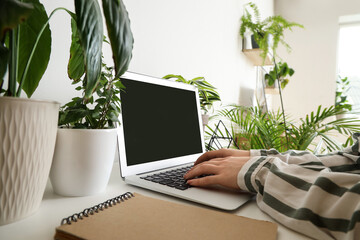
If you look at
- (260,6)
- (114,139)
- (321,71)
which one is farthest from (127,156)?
(321,71)

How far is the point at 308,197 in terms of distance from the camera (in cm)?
41

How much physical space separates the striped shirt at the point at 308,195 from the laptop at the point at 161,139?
0.17 ft

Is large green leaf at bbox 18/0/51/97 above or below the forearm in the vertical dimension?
above

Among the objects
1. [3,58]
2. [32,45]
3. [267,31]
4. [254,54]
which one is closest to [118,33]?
[3,58]

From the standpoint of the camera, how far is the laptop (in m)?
0.53

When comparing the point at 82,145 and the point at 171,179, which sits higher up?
the point at 82,145

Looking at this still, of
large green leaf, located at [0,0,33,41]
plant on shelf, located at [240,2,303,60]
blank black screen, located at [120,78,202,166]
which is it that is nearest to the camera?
large green leaf, located at [0,0,33,41]

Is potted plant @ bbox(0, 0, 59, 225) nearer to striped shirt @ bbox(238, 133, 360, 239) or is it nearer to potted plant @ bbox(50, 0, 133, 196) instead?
potted plant @ bbox(50, 0, 133, 196)

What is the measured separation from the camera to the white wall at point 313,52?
3125 mm

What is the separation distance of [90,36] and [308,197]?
1.27 feet

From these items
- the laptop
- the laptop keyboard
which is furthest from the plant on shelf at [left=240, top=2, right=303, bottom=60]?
the laptop keyboard

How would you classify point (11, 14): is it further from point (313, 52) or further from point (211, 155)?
point (313, 52)

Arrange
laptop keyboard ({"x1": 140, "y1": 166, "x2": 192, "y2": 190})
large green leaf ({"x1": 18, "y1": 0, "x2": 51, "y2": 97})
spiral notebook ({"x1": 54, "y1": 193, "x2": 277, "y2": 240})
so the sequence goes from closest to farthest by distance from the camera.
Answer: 1. spiral notebook ({"x1": 54, "y1": 193, "x2": 277, "y2": 240})
2. large green leaf ({"x1": 18, "y1": 0, "x2": 51, "y2": 97})
3. laptop keyboard ({"x1": 140, "y1": 166, "x2": 192, "y2": 190})

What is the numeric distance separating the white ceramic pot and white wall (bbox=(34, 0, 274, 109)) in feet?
0.90
